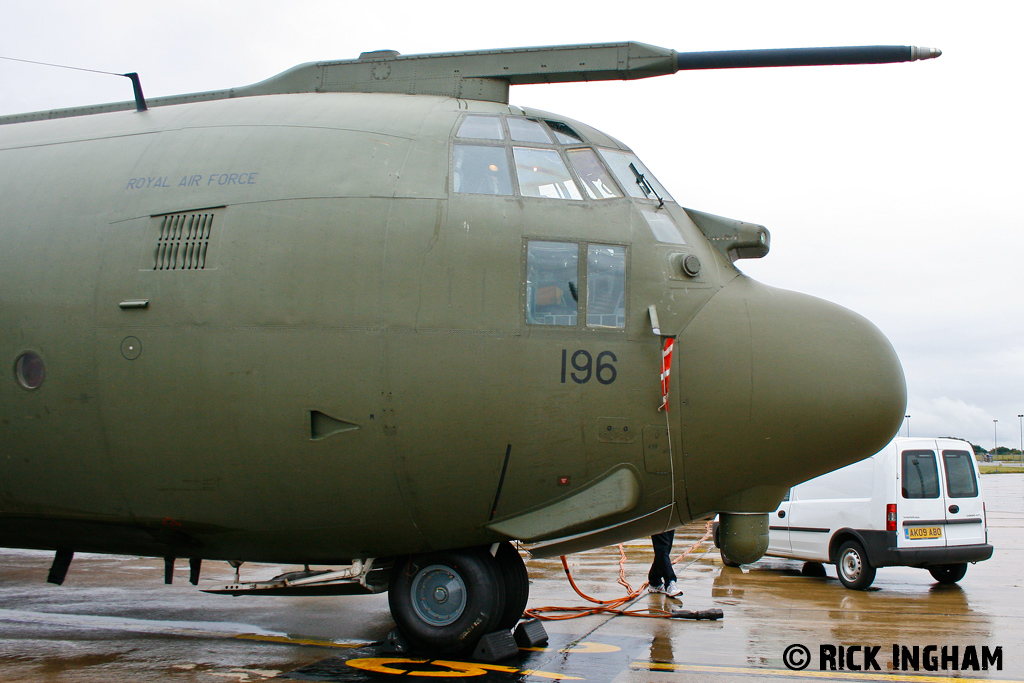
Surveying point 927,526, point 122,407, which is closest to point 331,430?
point 122,407

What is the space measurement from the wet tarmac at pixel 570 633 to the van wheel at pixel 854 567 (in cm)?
16

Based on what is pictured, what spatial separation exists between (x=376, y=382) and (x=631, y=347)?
1.99 meters

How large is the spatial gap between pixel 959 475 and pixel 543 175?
30.0 feet

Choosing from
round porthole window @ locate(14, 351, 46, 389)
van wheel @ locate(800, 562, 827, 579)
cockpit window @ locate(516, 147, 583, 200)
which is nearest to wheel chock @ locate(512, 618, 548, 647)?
cockpit window @ locate(516, 147, 583, 200)

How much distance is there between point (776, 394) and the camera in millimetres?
6594

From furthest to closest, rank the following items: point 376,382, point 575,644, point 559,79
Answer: point 575,644
point 559,79
point 376,382

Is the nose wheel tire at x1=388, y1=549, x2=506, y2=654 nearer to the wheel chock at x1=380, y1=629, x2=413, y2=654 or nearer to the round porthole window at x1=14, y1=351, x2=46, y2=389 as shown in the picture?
the wheel chock at x1=380, y1=629, x2=413, y2=654

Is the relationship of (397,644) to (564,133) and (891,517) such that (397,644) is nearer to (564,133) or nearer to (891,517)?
(564,133)

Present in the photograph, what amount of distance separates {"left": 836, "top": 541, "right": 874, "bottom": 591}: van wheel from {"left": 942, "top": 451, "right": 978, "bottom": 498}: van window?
158 centimetres

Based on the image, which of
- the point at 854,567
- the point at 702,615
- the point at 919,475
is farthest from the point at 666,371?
the point at 854,567

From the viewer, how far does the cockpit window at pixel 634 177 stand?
7.37 meters

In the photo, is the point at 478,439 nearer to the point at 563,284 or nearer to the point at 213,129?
the point at 563,284

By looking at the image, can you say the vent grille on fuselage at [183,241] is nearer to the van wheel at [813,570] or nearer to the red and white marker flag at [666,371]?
the red and white marker flag at [666,371]

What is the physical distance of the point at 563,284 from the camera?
6715 mm
